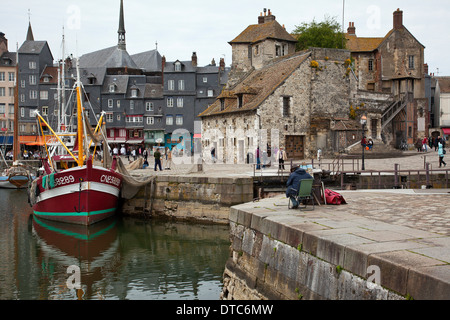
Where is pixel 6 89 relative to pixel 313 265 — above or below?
above

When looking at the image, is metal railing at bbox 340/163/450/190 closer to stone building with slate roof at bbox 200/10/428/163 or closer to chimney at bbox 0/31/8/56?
stone building with slate roof at bbox 200/10/428/163

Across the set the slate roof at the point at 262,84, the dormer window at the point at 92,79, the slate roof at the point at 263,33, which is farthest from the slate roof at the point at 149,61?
the slate roof at the point at 262,84

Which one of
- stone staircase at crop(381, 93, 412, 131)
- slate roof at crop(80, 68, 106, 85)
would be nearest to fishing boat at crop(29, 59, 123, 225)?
stone staircase at crop(381, 93, 412, 131)

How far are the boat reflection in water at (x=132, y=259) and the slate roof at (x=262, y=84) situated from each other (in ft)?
47.5

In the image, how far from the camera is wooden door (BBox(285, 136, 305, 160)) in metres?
33.8

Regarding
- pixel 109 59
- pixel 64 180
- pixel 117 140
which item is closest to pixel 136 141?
pixel 117 140

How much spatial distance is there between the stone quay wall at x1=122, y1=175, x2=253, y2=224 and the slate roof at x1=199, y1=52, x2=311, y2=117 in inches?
460

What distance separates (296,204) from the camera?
10.3 metres

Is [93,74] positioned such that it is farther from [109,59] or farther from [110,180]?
[110,180]

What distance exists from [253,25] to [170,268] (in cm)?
3508

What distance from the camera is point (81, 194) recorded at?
69.6 ft

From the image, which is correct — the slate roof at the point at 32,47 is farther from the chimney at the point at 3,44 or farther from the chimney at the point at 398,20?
the chimney at the point at 398,20

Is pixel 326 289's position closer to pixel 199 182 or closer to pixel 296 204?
pixel 296 204

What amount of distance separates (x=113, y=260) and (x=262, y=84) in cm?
2344
